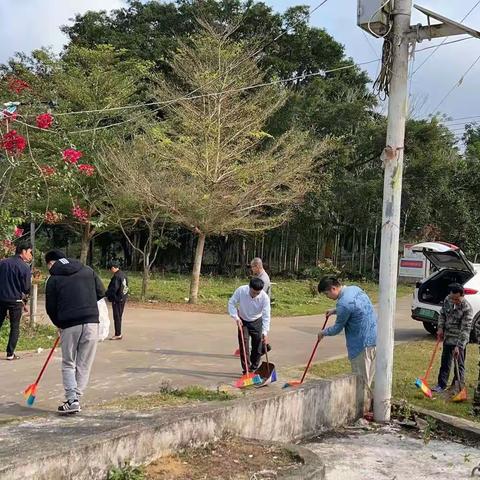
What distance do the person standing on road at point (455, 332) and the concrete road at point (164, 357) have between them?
2315 millimetres

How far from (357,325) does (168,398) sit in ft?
7.72

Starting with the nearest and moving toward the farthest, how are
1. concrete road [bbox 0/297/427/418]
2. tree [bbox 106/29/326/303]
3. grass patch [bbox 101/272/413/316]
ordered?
concrete road [bbox 0/297/427/418], tree [bbox 106/29/326/303], grass patch [bbox 101/272/413/316]

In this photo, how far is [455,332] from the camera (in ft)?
27.5

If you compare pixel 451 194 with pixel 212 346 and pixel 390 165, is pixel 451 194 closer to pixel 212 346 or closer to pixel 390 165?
pixel 212 346

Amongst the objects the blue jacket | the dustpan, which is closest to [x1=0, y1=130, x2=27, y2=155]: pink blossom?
the dustpan

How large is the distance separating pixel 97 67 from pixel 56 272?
17.2 metres

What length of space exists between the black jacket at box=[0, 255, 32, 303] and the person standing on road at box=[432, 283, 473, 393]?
6.02m

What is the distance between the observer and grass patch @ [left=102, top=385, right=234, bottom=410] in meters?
6.78

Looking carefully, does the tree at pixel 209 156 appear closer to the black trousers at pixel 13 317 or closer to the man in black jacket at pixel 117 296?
the man in black jacket at pixel 117 296

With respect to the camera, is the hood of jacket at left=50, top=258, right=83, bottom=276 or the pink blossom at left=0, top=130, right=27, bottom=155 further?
the pink blossom at left=0, top=130, right=27, bottom=155

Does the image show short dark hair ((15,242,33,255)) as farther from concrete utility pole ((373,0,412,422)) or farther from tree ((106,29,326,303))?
tree ((106,29,326,303))

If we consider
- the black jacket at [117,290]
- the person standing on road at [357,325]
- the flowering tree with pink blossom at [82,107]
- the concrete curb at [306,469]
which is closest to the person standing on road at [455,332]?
the person standing on road at [357,325]

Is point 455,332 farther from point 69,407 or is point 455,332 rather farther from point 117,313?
point 117,313

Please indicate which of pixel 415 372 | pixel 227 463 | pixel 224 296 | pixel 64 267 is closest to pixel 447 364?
pixel 415 372
